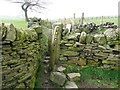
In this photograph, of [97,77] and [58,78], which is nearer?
[58,78]

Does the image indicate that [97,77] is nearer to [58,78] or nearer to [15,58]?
[58,78]

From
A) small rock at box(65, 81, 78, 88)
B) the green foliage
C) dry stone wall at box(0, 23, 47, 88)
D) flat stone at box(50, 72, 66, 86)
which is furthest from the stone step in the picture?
dry stone wall at box(0, 23, 47, 88)

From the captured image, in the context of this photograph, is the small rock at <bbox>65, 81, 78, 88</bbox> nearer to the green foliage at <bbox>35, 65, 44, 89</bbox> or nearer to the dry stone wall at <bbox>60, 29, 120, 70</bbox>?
the green foliage at <bbox>35, 65, 44, 89</bbox>

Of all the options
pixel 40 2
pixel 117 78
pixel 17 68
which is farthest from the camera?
pixel 40 2

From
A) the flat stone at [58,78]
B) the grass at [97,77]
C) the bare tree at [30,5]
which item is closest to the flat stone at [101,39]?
the grass at [97,77]

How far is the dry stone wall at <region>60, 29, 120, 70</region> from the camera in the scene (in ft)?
14.5

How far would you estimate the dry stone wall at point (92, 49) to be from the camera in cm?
442

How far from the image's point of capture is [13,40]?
7.38ft

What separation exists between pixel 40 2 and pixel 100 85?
75.1 feet

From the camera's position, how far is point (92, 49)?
4.52m

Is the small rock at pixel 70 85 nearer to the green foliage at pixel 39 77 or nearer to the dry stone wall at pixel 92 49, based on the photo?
the green foliage at pixel 39 77

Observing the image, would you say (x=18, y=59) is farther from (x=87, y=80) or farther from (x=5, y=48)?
(x=87, y=80)

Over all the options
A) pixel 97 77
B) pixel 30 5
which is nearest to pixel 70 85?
pixel 97 77

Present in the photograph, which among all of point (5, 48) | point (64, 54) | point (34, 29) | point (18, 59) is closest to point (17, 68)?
point (18, 59)
